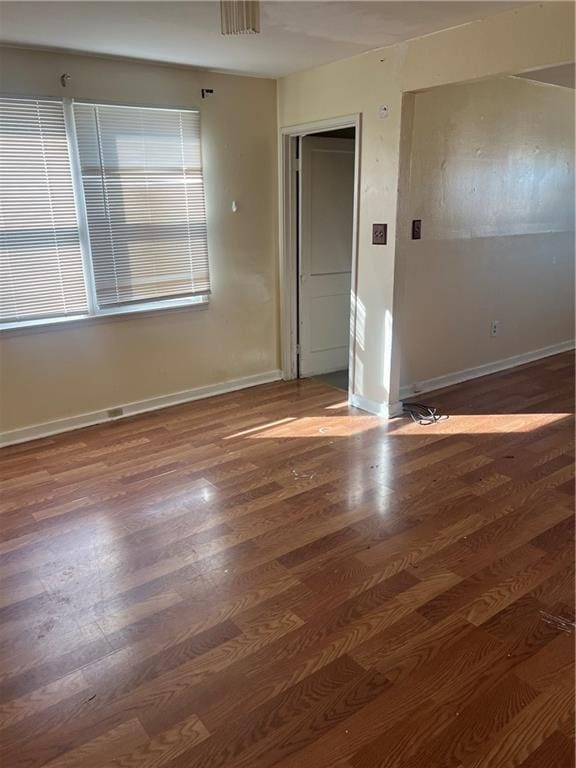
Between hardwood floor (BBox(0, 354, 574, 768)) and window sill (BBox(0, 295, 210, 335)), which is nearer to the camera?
hardwood floor (BBox(0, 354, 574, 768))

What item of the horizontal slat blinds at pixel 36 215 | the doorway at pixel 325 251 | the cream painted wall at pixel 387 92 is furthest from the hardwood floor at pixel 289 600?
the doorway at pixel 325 251

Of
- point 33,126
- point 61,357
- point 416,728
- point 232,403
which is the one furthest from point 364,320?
point 416,728

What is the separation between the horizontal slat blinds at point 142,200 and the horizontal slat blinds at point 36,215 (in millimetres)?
139

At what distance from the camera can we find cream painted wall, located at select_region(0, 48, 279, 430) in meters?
3.55

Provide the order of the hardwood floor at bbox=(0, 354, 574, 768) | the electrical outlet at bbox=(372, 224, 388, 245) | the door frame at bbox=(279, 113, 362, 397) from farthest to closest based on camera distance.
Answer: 1. the door frame at bbox=(279, 113, 362, 397)
2. the electrical outlet at bbox=(372, 224, 388, 245)
3. the hardwood floor at bbox=(0, 354, 574, 768)

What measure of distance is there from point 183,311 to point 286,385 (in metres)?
1.13

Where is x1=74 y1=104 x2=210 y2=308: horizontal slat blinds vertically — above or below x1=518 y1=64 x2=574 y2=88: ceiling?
below

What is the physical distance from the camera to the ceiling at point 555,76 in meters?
4.01

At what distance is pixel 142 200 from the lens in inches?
150

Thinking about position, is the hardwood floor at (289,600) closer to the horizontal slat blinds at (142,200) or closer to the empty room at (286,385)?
the empty room at (286,385)

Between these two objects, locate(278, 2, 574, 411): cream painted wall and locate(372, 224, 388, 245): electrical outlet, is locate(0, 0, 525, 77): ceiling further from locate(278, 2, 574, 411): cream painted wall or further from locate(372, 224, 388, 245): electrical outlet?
locate(372, 224, 388, 245): electrical outlet

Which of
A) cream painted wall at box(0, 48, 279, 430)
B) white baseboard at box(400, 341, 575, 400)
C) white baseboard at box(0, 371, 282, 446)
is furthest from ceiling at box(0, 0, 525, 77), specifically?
white baseboard at box(400, 341, 575, 400)

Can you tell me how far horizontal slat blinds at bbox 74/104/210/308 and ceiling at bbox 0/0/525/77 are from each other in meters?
0.41

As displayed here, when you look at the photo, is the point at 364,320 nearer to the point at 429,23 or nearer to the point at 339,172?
the point at 339,172
